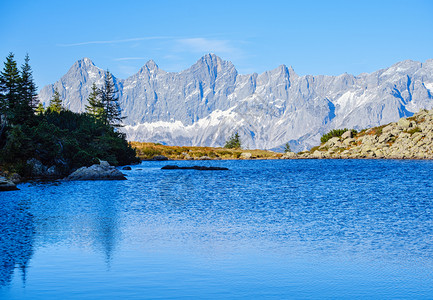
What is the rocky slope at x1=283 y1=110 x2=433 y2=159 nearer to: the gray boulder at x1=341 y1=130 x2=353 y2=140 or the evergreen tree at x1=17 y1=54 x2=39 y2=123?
the gray boulder at x1=341 y1=130 x2=353 y2=140

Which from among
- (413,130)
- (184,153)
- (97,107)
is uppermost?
(97,107)

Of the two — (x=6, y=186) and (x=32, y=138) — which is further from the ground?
(x=32, y=138)

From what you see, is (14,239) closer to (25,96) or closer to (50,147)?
(50,147)

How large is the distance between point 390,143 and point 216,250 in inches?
6094

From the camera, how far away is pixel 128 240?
70.9ft

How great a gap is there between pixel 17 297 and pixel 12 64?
90.3m

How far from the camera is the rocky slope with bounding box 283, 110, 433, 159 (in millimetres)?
143125

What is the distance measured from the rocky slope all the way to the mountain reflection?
132175mm

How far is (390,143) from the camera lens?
525 ft

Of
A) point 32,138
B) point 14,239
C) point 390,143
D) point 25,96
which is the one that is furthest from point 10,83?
point 390,143

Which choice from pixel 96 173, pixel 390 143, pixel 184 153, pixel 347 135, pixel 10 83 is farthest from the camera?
pixel 347 135

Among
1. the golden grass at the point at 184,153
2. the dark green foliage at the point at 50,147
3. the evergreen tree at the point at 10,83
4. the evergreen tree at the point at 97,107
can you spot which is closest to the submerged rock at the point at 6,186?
the dark green foliage at the point at 50,147

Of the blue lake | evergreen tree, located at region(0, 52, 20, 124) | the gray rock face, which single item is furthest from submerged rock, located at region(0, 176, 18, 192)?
evergreen tree, located at region(0, 52, 20, 124)

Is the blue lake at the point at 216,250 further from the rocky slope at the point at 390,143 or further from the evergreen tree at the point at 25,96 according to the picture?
the rocky slope at the point at 390,143
